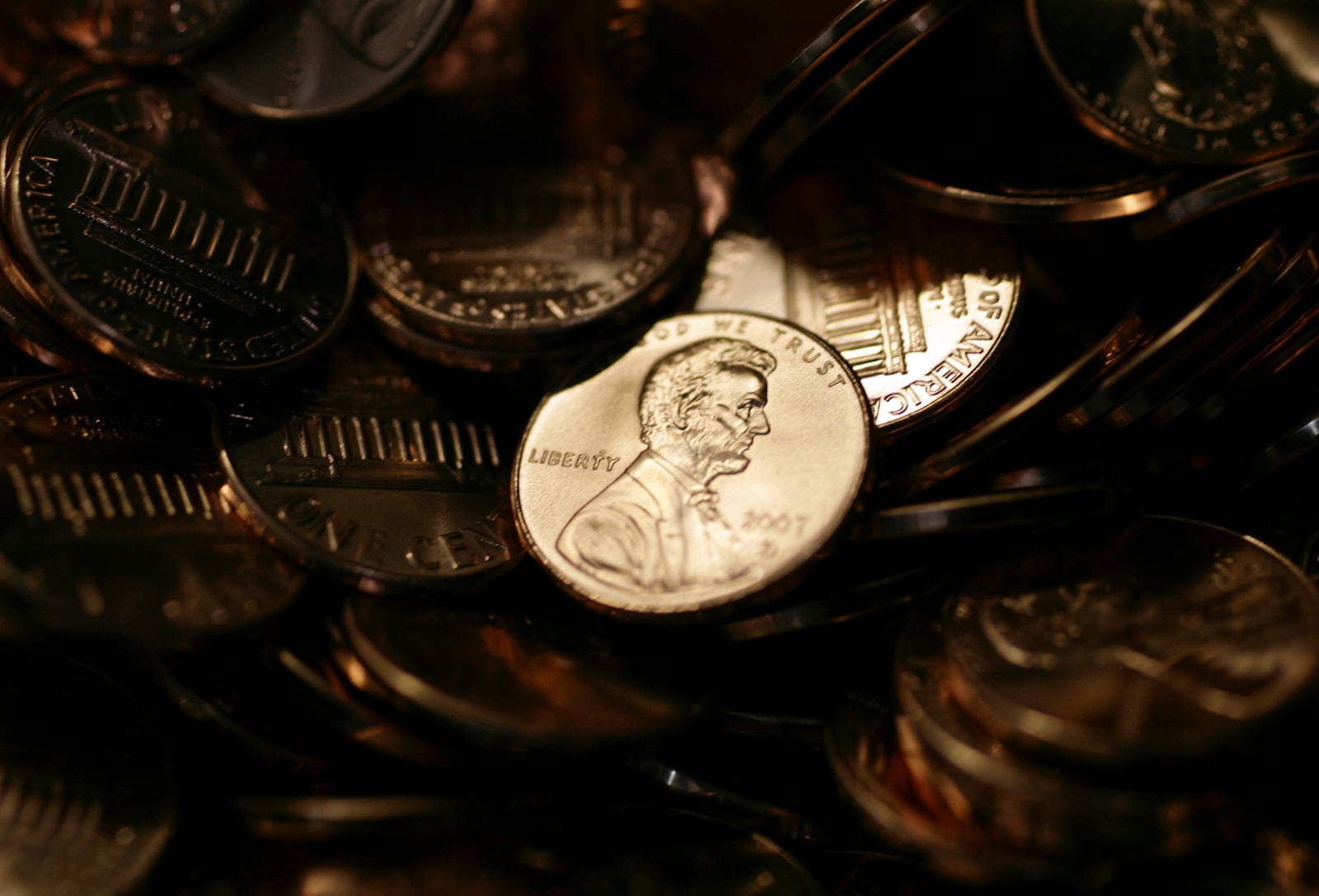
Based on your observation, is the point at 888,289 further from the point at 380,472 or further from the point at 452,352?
the point at 380,472

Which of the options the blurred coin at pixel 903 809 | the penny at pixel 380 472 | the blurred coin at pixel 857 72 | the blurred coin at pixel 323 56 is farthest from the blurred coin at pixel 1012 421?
the blurred coin at pixel 323 56

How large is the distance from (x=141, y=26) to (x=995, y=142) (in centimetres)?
203

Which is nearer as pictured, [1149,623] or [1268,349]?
[1149,623]

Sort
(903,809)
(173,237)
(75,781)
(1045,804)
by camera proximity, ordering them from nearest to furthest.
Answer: (1045,804) → (903,809) → (75,781) → (173,237)

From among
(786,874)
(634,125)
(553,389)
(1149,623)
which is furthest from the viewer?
(634,125)

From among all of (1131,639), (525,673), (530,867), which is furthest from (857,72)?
(530,867)

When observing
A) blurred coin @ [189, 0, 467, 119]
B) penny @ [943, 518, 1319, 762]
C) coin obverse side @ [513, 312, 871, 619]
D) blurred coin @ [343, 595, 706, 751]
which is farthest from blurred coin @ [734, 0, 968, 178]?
blurred coin @ [343, 595, 706, 751]

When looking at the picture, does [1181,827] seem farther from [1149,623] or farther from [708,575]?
[708,575]

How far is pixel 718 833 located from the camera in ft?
6.01

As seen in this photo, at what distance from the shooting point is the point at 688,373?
6.54 ft

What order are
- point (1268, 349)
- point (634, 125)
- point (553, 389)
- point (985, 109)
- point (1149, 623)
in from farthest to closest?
point (634, 125), point (985, 109), point (553, 389), point (1268, 349), point (1149, 623)

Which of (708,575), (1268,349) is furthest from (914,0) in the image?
(708,575)

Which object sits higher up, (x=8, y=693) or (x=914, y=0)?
(x=914, y=0)

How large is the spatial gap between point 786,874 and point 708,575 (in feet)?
1.82
